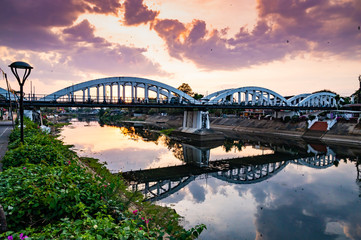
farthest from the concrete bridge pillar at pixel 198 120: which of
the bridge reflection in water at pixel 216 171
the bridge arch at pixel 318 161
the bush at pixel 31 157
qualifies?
the bush at pixel 31 157

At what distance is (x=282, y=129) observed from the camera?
Result: 59938mm

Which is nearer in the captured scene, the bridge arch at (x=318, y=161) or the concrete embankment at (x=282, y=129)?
the bridge arch at (x=318, y=161)

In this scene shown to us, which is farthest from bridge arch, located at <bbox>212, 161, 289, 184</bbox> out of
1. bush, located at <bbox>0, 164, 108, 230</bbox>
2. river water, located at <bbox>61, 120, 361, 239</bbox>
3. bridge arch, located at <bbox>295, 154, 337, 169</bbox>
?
bush, located at <bbox>0, 164, 108, 230</bbox>

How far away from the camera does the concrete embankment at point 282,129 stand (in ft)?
149

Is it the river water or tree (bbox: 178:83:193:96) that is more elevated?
tree (bbox: 178:83:193:96)

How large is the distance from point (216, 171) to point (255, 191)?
5892 millimetres

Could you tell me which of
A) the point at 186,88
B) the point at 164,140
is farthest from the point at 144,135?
the point at 186,88

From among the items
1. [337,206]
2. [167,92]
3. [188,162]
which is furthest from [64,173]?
[167,92]

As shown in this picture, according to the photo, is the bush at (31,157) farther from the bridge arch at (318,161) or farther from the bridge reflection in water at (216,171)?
the bridge arch at (318,161)

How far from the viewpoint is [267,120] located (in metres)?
67.4

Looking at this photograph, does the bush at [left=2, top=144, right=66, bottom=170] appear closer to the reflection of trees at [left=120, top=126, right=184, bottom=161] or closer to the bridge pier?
the reflection of trees at [left=120, top=126, right=184, bottom=161]

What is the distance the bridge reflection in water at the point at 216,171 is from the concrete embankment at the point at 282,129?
51.8 ft

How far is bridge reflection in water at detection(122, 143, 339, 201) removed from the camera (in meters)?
18.0

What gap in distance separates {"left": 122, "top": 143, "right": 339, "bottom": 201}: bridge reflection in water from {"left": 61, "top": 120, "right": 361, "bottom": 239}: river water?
Result: 72 millimetres
